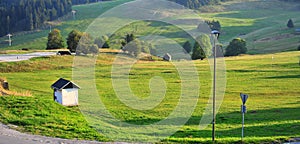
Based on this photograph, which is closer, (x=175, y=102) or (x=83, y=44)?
(x=175, y=102)

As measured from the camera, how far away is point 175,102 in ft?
155

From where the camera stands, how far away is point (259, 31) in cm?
19175

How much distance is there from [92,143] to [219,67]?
61870 mm

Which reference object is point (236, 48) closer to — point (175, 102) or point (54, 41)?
point (54, 41)

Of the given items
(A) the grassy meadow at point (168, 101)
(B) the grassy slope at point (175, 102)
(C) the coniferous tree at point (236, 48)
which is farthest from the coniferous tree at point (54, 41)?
(C) the coniferous tree at point (236, 48)

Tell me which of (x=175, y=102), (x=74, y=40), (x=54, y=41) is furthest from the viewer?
(x=54, y=41)

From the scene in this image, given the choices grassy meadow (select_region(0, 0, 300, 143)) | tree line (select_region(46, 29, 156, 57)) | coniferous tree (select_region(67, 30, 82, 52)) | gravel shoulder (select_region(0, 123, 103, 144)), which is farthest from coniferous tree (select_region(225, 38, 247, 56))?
gravel shoulder (select_region(0, 123, 103, 144))

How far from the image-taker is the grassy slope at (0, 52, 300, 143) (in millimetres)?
28000

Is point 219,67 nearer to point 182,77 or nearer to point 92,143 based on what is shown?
point 182,77

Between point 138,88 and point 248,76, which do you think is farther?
point 248,76

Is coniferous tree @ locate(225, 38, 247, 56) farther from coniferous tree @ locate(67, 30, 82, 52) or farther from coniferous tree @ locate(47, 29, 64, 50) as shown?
coniferous tree @ locate(47, 29, 64, 50)

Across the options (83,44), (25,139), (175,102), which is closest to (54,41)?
(83,44)

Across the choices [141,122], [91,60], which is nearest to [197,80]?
[91,60]

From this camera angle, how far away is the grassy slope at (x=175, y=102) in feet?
91.9
